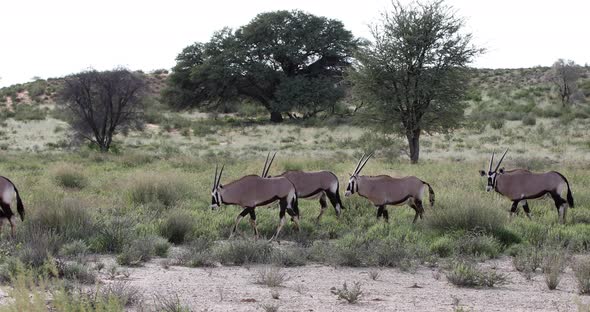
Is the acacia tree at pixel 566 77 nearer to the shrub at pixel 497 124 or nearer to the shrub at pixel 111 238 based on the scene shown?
the shrub at pixel 497 124

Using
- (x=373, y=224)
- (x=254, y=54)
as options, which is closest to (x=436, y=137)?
(x=254, y=54)

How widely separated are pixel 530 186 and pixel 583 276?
13.6ft

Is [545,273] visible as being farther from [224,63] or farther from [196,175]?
[224,63]

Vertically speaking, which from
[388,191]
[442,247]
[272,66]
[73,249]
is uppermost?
[272,66]

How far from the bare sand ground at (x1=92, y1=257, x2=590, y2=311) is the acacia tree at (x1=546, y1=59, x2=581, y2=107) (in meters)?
42.5

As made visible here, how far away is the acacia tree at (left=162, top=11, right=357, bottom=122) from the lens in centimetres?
4172

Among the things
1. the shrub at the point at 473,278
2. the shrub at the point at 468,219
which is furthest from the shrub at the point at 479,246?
the shrub at the point at 473,278

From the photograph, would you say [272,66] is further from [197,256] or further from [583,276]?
[583,276]

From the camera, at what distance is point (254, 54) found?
143 feet

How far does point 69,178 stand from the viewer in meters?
15.9

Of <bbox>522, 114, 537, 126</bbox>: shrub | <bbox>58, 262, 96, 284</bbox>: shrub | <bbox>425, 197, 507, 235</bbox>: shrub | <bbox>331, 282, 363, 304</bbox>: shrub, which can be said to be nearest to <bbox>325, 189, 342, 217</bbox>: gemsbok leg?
<bbox>425, 197, 507, 235</bbox>: shrub

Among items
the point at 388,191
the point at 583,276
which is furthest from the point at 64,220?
the point at 583,276

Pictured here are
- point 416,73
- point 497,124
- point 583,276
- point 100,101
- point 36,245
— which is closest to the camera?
point 583,276

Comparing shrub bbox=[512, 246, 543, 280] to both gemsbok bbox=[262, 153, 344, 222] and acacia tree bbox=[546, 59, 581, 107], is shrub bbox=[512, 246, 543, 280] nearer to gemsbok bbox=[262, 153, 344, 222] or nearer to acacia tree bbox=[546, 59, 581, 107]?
gemsbok bbox=[262, 153, 344, 222]
